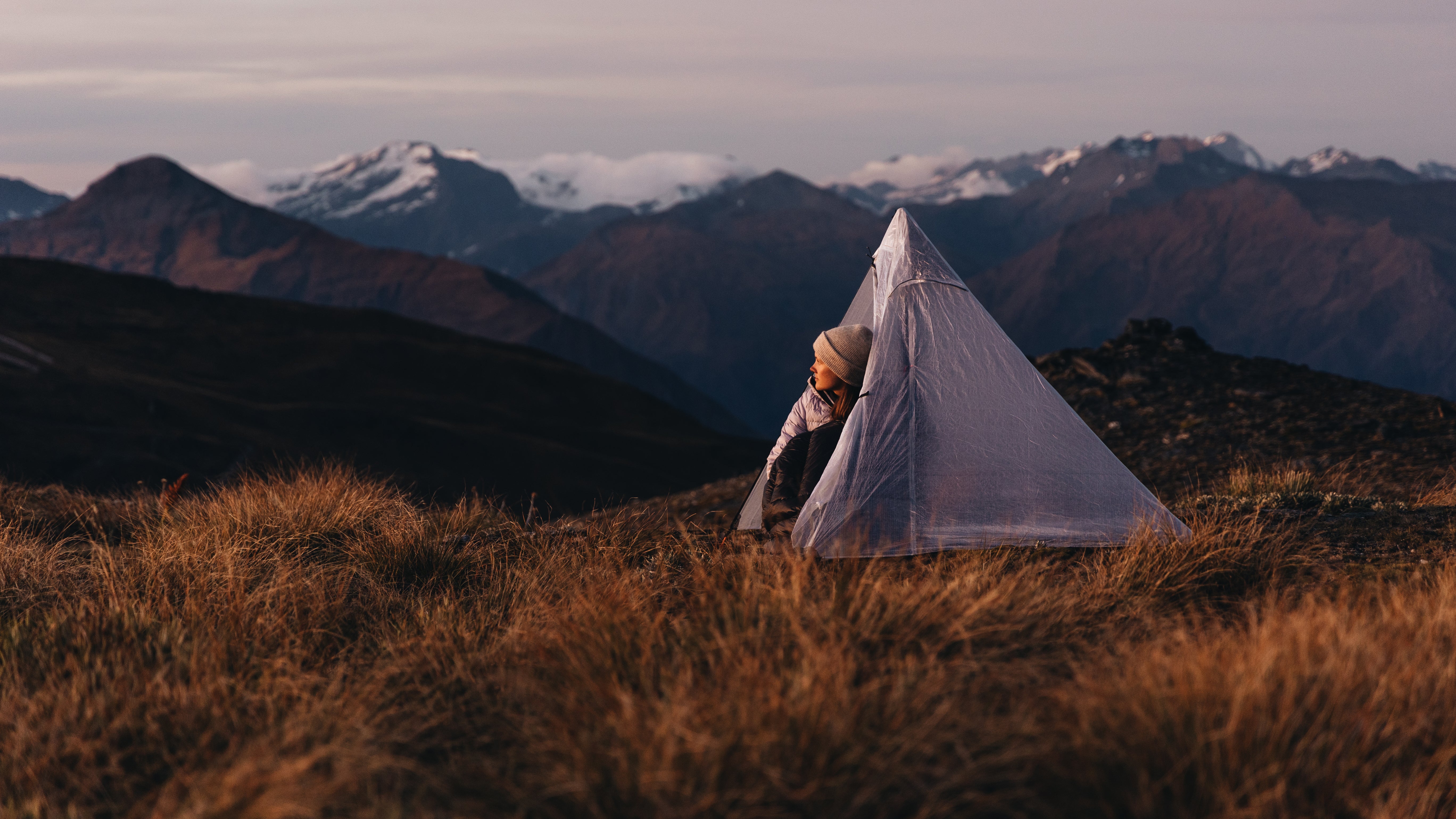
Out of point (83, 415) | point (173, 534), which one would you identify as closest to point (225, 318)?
point (83, 415)

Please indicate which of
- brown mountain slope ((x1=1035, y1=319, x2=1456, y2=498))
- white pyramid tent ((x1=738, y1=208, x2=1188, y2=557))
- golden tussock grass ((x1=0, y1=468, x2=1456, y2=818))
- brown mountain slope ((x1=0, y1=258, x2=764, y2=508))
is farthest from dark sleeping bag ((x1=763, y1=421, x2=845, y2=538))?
brown mountain slope ((x1=0, y1=258, x2=764, y2=508))

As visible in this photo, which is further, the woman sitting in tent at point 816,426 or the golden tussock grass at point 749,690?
the woman sitting in tent at point 816,426

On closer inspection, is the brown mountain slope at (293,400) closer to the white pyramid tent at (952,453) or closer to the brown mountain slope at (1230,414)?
the brown mountain slope at (1230,414)

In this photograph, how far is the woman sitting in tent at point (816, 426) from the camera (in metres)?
5.56

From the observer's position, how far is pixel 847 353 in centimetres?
568

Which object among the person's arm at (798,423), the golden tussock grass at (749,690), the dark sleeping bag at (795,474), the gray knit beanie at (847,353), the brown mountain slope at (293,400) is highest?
the gray knit beanie at (847,353)

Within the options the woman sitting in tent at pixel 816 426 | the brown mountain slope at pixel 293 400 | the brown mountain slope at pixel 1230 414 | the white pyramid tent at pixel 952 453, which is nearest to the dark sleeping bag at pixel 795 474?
the woman sitting in tent at pixel 816 426

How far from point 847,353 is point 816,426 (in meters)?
0.47

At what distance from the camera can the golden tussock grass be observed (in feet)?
8.89

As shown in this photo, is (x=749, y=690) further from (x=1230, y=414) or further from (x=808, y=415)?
(x=1230, y=414)

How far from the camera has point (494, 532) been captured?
6723mm

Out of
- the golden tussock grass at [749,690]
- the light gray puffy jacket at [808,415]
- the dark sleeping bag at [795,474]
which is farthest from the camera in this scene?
the light gray puffy jacket at [808,415]

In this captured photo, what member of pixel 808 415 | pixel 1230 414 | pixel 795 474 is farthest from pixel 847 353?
pixel 1230 414

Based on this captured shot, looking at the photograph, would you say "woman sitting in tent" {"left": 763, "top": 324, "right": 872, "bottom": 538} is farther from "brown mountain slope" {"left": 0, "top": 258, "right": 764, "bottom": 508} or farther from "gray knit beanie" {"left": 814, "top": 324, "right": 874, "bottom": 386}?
"brown mountain slope" {"left": 0, "top": 258, "right": 764, "bottom": 508}
